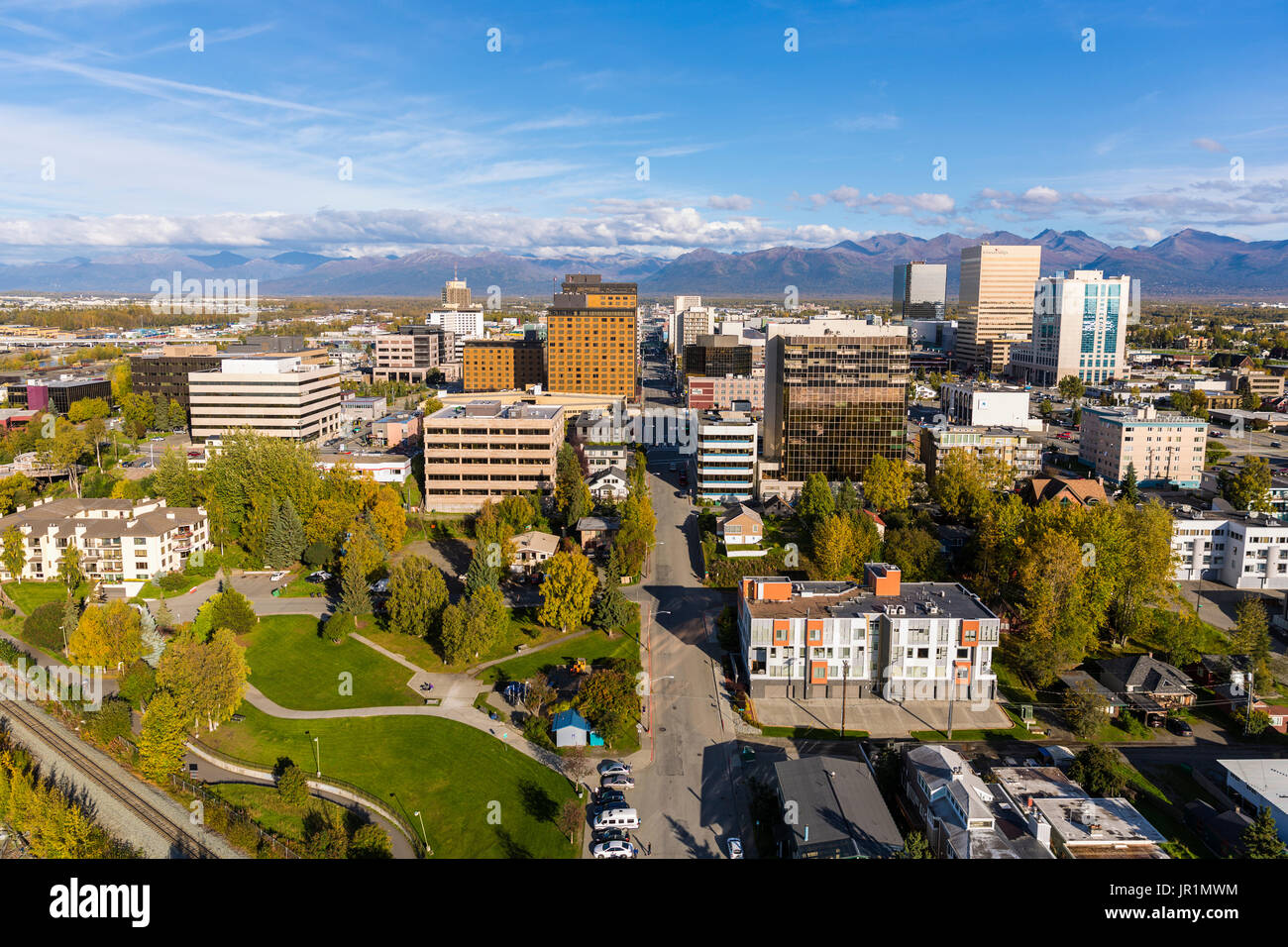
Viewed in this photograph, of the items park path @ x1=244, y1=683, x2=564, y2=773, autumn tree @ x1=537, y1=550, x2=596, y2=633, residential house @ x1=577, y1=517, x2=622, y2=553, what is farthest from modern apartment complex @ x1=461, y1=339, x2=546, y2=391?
park path @ x1=244, y1=683, x2=564, y2=773

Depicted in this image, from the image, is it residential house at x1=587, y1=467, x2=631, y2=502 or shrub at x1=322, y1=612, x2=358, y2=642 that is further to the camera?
residential house at x1=587, y1=467, x2=631, y2=502

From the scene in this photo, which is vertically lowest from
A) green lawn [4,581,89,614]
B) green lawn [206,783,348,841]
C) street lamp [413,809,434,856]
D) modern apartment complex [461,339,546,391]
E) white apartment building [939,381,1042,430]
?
green lawn [206,783,348,841]

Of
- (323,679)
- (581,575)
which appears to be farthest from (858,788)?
(323,679)

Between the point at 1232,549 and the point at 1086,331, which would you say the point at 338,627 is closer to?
the point at 1232,549

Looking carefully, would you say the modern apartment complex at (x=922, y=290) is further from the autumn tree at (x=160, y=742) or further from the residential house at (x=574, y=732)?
the autumn tree at (x=160, y=742)

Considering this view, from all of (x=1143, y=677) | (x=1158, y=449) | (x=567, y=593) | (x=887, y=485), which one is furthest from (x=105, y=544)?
→ (x=1158, y=449)

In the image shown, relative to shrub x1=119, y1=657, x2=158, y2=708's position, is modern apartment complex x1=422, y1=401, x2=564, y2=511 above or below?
above

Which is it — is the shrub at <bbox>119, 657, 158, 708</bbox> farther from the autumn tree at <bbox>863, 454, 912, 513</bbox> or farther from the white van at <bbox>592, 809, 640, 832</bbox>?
the autumn tree at <bbox>863, 454, 912, 513</bbox>
